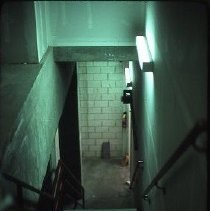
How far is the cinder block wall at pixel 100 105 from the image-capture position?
11.7 m

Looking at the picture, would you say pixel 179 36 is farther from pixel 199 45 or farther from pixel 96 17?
pixel 96 17

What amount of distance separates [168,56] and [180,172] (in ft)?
3.60

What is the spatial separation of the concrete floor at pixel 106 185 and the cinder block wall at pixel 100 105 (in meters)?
0.52

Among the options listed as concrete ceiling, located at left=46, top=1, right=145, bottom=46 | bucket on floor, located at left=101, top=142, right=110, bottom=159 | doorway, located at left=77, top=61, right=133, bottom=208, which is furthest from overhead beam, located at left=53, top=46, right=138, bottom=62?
bucket on floor, located at left=101, top=142, right=110, bottom=159

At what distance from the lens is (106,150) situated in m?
12.6

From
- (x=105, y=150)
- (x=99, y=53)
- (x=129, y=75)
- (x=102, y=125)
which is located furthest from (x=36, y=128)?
(x=105, y=150)

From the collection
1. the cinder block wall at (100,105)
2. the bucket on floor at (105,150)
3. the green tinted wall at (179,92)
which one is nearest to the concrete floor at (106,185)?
the bucket on floor at (105,150)

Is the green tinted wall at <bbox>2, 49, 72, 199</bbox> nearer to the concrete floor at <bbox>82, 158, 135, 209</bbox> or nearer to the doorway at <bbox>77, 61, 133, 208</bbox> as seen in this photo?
the concrete floor at <bbox>82, 158, 135, 209</bbox>

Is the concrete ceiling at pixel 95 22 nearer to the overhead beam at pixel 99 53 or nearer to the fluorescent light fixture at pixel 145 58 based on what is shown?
the overhead beam at pixel 99 53

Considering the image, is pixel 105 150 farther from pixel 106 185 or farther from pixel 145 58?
pixel 145 58

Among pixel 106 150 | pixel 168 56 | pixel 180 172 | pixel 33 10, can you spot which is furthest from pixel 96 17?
pixel 106 150

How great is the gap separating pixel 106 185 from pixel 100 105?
2.46 meters

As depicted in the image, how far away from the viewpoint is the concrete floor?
10.2 m

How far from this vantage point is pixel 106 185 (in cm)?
1112
